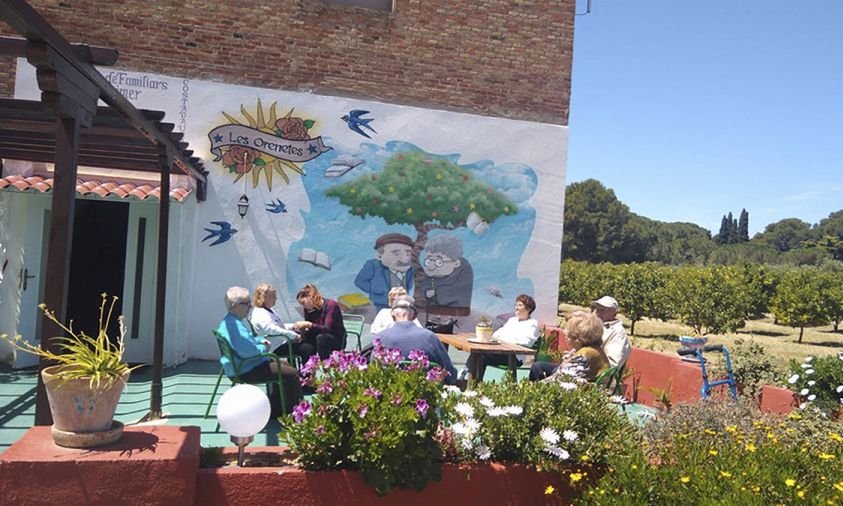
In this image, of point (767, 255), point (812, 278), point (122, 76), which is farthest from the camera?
point (767, 255)

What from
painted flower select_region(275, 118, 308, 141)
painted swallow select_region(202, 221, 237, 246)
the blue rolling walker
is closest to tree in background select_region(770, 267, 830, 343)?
the blue rolling walker

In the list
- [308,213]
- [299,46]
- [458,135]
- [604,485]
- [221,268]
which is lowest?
[604,485]

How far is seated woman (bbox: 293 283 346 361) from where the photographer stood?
6.41 m

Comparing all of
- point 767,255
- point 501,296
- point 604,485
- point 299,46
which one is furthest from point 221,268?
point 767,255

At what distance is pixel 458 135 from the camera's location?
9.73 m

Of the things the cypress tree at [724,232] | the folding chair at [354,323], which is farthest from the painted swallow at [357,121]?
the cypress tree at [724,232]

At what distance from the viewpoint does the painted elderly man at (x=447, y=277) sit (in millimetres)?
9578

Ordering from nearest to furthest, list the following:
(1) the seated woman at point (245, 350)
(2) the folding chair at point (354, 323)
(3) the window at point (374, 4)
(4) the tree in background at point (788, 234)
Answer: (1) the seated woman at point (245, 350), (2) the folding chair at point (354, 323), (3) the window at point (374, 4), (4) the tree in background at point (788, 234)

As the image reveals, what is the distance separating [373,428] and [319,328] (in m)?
3.52

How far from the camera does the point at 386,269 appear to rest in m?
9.43

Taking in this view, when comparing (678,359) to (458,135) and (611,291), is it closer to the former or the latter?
(458,135)

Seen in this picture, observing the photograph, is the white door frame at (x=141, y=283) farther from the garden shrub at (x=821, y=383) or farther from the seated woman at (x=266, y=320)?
the garden shrub at (x=821, y=383)

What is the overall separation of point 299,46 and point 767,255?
191 ft

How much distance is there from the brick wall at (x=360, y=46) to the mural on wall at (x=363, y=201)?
0.91 ft
